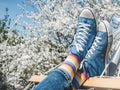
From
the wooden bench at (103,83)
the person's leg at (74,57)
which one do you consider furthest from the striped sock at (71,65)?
the wooden bench at (103,83)

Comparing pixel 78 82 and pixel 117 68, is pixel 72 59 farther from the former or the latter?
pixel 117 68

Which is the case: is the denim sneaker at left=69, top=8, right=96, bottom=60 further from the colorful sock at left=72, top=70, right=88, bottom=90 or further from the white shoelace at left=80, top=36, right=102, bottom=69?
the colorful sock at left=72, top=70, right=88, bottom=90

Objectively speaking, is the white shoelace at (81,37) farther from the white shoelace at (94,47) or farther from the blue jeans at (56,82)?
the blue jeans at (56,82)

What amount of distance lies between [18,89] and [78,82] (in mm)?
1753

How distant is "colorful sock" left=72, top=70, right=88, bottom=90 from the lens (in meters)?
2.12

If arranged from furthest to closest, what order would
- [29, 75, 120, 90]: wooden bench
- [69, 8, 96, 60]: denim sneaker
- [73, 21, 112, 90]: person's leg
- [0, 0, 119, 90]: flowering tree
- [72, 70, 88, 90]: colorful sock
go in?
1. [0, 0, 119, 90]: flowering tree
2. [69, 8, 96, 60]: denim sneaker
3. [73, 21, 112, 90]: person's leg
4. [72, 70, 88, 90]: colorful sock
5. [29, 75, 120, 90]: wooden bench

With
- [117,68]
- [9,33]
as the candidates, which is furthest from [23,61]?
[117,68]

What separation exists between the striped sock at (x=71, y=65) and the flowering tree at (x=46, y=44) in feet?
4.65

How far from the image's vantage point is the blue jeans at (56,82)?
194cm

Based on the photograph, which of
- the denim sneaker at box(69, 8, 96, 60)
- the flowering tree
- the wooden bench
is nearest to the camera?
the wooden bench

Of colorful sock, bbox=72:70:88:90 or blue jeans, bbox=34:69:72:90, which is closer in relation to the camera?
blue jeans, bbox=34:69:72:90

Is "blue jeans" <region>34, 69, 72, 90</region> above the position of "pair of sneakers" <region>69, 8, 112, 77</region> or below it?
below

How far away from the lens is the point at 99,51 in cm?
246

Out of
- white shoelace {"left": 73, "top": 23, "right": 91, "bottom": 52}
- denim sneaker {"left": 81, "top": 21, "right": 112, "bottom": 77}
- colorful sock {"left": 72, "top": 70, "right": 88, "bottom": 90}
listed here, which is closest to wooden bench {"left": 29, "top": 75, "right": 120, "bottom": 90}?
colorful sock {"left": 72, "top": 70, "right": 88, "bottom": 90}
